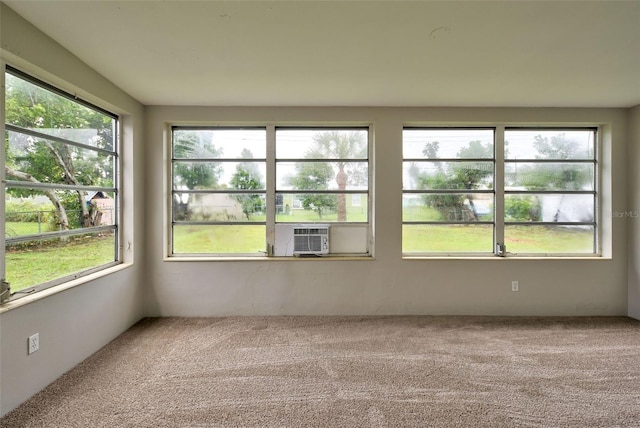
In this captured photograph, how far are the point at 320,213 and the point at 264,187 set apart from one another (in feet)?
2.54

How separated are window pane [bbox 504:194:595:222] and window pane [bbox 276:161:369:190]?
188 centimetres

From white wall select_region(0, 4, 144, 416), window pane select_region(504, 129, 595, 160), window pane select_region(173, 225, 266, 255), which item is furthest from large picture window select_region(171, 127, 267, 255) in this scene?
window pane select_region(504, 129, 595, 160)

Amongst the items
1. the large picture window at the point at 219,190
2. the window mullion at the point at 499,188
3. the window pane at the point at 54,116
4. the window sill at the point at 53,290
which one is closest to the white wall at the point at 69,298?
the window sill at the point at 53,290

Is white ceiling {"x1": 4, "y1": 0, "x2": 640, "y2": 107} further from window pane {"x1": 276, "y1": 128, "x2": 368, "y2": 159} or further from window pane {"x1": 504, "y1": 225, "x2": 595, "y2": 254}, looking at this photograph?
window pane {"x1": 504, "y1": 225, "x2": 595, "y2": 254}

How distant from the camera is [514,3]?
166 centimetres

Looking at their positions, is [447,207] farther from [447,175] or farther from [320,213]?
[320,213]

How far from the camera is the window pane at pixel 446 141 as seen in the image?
3.65m

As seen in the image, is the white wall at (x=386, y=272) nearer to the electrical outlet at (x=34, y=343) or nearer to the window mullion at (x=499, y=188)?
the window mullion at (x=499, y=188)

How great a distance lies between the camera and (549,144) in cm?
367

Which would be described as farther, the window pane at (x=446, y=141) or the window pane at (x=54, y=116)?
the window pane at (x=446, y=141)

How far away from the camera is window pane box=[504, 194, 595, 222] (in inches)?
144

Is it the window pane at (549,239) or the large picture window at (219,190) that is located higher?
the large picture window at (219,190)

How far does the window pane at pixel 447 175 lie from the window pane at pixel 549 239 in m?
0.69

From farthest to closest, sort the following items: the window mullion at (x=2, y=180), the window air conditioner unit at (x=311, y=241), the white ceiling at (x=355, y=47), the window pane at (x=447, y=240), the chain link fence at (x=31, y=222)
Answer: the window pane at (x=447, y=240) < the window air conditioner unit at (x=311, y=241) < the chain link fence at (x=31, y=222) < the window mullion at (x=2, y=180) < the white ceiling at (x=355, y=47)
